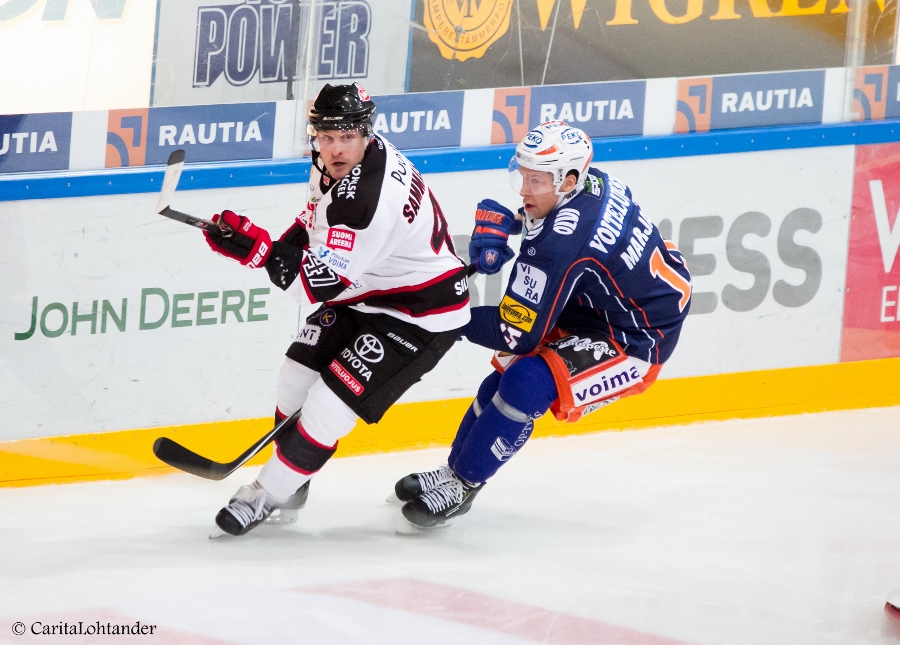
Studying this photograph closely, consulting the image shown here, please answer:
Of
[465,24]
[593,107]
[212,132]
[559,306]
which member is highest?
[465,24]

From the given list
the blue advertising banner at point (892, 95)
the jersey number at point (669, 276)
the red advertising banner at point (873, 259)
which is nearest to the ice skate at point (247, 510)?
the jersey number at point (669, 276)

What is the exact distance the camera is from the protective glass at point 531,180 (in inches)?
122

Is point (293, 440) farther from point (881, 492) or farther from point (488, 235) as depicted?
point (881, 492)

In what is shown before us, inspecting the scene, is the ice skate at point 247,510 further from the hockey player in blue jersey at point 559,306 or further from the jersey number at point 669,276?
the jersey number at point 669,276

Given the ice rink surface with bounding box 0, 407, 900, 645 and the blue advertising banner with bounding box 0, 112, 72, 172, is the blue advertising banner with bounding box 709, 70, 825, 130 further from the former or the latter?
the blue advertising banner with bounding box 0, 112, 72, 172

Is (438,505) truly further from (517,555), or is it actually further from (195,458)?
(195,458)

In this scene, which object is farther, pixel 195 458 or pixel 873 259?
pixel 873 259

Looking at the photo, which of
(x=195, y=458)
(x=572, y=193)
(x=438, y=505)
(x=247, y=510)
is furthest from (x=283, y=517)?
(x=572, y=193)

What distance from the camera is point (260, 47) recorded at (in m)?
4.05

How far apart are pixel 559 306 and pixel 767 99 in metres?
2.01

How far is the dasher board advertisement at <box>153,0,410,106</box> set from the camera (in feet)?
13.0

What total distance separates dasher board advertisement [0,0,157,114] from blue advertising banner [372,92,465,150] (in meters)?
0.84

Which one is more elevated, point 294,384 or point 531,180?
point 531,180

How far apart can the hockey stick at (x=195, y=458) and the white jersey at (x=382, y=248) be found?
40 cm
